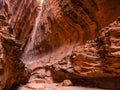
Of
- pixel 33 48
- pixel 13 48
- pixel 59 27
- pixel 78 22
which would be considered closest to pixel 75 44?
pixel 78 22

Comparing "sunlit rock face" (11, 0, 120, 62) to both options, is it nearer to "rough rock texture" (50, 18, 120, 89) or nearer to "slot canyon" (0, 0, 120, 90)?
"slot canyon" (0, 0, 120, 90)

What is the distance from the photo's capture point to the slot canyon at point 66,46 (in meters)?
5.31

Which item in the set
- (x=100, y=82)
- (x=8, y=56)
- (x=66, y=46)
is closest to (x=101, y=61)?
(x=100, y=82)

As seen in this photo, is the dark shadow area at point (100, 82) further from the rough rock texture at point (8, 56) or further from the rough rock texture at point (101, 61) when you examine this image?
the rough rock texture at point (8, 56)

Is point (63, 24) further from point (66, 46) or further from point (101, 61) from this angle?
point (101, 61)

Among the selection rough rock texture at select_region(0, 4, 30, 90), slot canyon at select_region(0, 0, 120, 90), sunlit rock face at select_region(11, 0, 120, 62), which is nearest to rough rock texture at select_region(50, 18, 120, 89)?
slot canyon at select_region(0, 0, 120, 90)

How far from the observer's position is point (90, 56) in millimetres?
5965

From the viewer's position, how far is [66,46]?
30.9 feet

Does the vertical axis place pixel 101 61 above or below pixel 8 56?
below

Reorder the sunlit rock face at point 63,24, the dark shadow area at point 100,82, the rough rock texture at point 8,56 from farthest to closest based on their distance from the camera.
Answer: the sunlit rock face at point 63,24
the dark shadow area at point 100,82
the rough rock texture at point 8,56

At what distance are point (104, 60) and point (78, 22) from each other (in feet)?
10.3

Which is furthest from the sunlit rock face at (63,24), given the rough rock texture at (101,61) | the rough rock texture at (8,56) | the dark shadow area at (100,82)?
the rough rock texture at (8,56)

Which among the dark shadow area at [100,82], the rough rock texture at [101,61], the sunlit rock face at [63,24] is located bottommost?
the dark shadow area at [100,82]

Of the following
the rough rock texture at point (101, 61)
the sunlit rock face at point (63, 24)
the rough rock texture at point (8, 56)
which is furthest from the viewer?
the sunlit rock face at point (63, 24)
